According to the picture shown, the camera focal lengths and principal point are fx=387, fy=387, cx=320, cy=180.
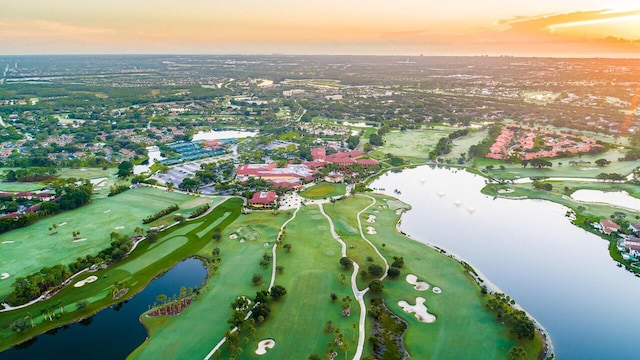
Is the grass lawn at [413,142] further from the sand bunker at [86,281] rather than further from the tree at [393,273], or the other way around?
the sand bunker at [86,281]

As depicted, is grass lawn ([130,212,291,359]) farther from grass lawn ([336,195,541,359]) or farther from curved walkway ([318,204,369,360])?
grass lawn ([336,195,541,359])

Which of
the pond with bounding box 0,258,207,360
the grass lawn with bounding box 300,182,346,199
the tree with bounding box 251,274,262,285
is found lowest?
the pond with bounding box 0,258,207,360

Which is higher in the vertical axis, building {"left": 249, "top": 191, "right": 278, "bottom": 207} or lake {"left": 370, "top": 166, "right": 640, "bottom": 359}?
building {"left": 249, "top": 191, "right": 278, "bottom": 207}

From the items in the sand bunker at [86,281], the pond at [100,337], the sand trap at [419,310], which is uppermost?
the sand bunker at [86,281]

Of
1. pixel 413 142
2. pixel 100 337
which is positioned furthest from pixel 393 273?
pixel 413 142

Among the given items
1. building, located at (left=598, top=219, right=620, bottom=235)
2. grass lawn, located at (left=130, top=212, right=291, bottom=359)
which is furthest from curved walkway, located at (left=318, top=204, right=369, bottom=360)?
building, located at (left=598, top=219, right=620, bottom=235)

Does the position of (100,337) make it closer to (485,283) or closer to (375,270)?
(375,270)

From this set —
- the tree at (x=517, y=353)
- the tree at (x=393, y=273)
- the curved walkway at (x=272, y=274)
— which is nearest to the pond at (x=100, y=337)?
the curved walkway at (x=272, y=274)
